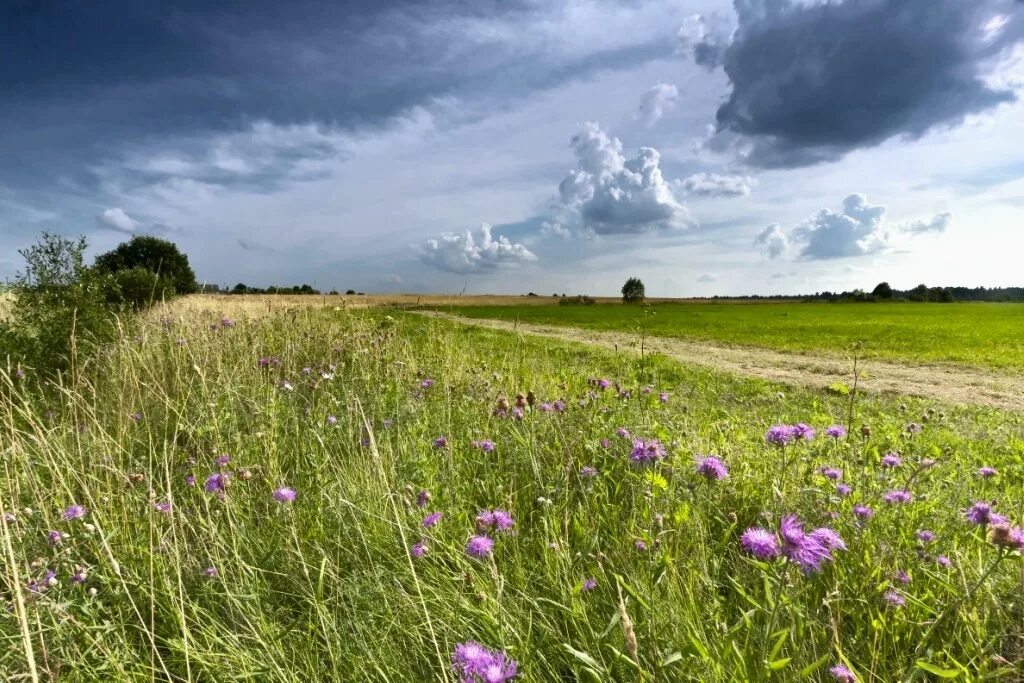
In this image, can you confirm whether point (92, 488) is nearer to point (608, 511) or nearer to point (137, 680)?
point (137, 680)

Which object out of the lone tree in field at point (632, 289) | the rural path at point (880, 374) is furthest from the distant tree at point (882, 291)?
the rural path at point (880, 374)

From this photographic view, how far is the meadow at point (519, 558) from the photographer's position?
1804 millimetres

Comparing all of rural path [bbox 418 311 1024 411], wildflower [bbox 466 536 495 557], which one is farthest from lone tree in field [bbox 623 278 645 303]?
wildflower [bbox 466 536 495 557]

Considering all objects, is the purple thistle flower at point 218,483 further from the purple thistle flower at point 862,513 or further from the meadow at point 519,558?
the purple thistle flower at point 862,513

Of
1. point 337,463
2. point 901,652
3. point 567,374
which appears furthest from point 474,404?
point 901,652

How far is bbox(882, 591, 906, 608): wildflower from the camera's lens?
1.91 m

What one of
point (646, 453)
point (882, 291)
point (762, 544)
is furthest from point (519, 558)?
point (882, 291)

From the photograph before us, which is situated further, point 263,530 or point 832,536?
point 263,530

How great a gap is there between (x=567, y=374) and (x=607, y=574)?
17.6 feet

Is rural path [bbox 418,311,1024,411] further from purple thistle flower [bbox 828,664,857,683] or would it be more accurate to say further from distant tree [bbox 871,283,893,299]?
distant tree [bbox 871,283,893,299]

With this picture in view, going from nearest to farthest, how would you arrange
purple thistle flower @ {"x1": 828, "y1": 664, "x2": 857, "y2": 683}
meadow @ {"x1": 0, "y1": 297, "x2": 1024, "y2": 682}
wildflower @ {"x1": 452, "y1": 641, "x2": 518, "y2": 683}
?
wildflower @ {"x1": 452, "y1": 641, "x2": 518, "y2": 683}, purple thistle flower @ {"x1": 828, "y1": 664, "x2": 857, "y2": 683}, meadow @ {"x1": 0, "y1": 297, "x2": 1024, "y2": 682}

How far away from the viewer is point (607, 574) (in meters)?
2.46

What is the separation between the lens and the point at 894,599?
193 centimetres

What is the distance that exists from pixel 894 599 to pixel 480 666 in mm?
1481
